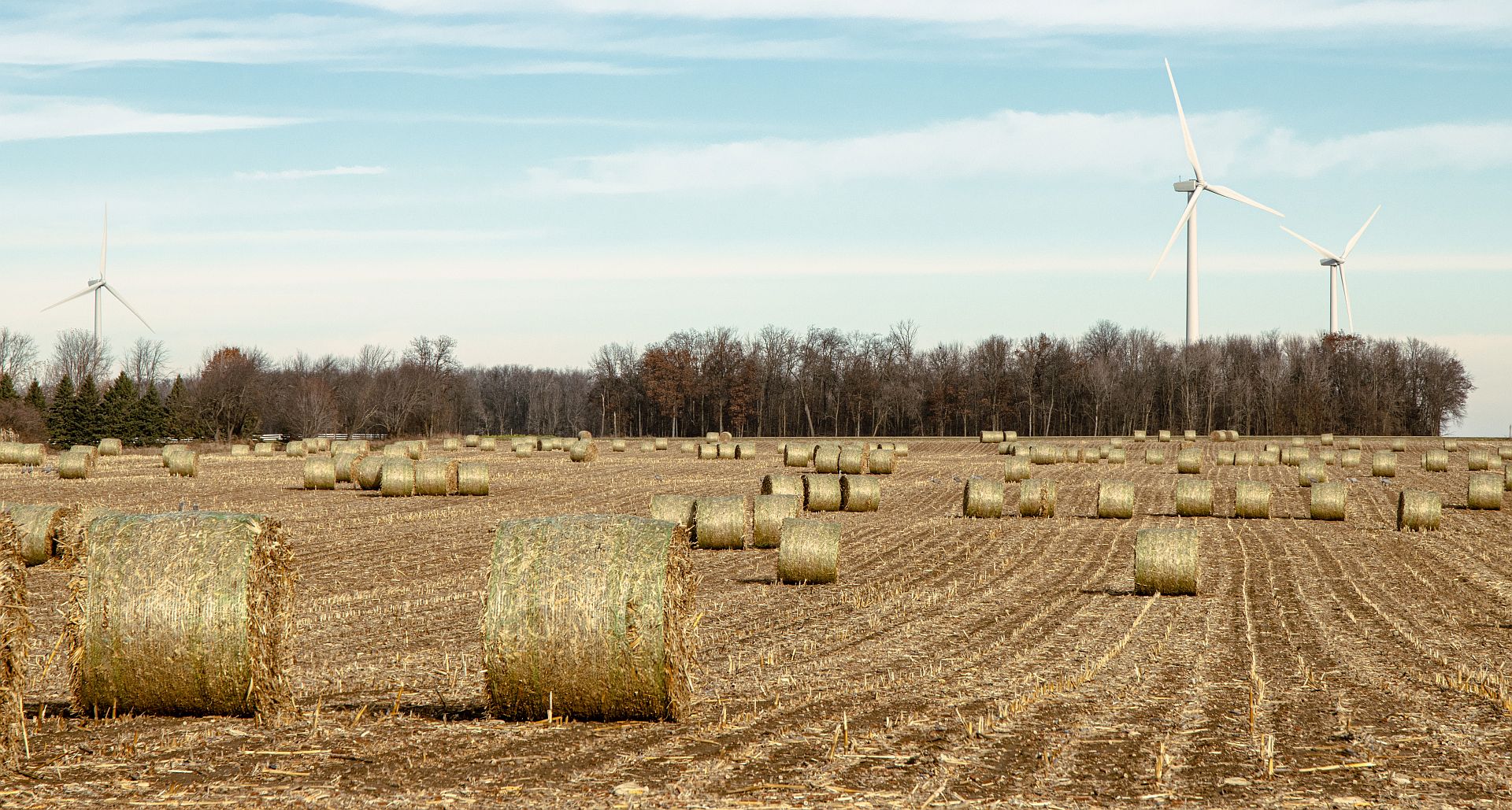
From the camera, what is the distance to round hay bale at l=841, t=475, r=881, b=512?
1410 inches

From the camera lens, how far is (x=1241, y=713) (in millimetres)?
11188

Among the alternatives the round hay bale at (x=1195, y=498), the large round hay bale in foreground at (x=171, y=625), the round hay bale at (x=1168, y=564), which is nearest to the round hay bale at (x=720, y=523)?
the round hay bale at (x=1168, y=564)

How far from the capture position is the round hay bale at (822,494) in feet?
116

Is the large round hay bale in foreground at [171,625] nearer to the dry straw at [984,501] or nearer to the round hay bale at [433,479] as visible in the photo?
the dry straw at [984,501]

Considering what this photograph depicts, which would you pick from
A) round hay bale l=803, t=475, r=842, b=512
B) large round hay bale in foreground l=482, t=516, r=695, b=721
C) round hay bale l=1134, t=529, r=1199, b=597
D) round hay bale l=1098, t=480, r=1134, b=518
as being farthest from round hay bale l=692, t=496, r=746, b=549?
large round hay bale in foreground l=482, t=516, r=695, b=721

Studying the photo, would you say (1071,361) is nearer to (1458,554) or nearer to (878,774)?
(1458,554)

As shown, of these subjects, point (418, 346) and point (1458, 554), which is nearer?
point (1458, 554)

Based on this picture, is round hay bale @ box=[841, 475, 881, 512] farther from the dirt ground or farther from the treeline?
the treeline

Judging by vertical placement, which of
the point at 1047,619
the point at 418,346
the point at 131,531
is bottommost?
the point at 1047,619

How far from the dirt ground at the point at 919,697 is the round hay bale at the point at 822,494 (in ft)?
25.2

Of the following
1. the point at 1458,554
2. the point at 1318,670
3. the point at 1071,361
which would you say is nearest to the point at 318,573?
the point at 1318,670

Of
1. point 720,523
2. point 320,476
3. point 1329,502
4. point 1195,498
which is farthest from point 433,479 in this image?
point 1329,502

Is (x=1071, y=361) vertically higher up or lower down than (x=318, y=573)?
higher up

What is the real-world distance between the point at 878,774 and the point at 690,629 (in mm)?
2468
